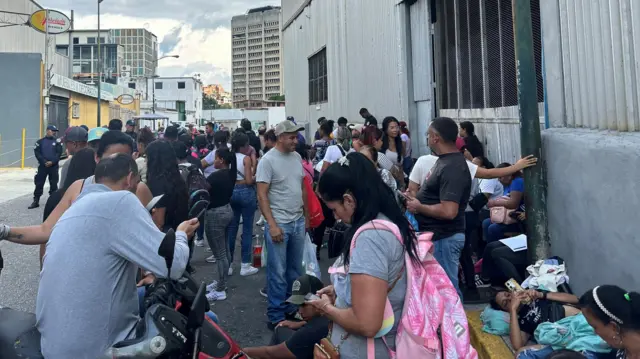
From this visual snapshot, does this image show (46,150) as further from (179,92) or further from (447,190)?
(179,92)

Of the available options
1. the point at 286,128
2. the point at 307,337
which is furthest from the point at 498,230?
the point at 307,337

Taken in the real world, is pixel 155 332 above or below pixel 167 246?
below

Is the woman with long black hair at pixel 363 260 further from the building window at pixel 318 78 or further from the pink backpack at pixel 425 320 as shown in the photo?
the building window at pixel 318 78

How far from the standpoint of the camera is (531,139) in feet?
14.9

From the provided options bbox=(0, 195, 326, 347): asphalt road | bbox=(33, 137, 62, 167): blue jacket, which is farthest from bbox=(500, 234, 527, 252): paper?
bbox=(33, 137, 62, 167): blue jacket

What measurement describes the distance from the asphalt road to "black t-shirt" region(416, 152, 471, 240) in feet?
6.62

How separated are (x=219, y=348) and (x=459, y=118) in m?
7.17

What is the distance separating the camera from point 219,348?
3.03 m

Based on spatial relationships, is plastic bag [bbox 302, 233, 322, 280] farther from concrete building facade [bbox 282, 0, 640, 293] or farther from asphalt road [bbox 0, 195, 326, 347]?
concrete building facade [bbox 282, 0, 640, 293]

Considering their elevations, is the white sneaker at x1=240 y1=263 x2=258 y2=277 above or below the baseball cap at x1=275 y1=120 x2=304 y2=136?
below

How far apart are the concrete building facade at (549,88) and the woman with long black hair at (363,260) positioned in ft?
6.83

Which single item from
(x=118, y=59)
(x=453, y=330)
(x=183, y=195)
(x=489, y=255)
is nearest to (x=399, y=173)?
(x=489, y=255)

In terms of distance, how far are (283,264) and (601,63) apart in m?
3.30

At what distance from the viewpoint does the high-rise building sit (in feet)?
561
